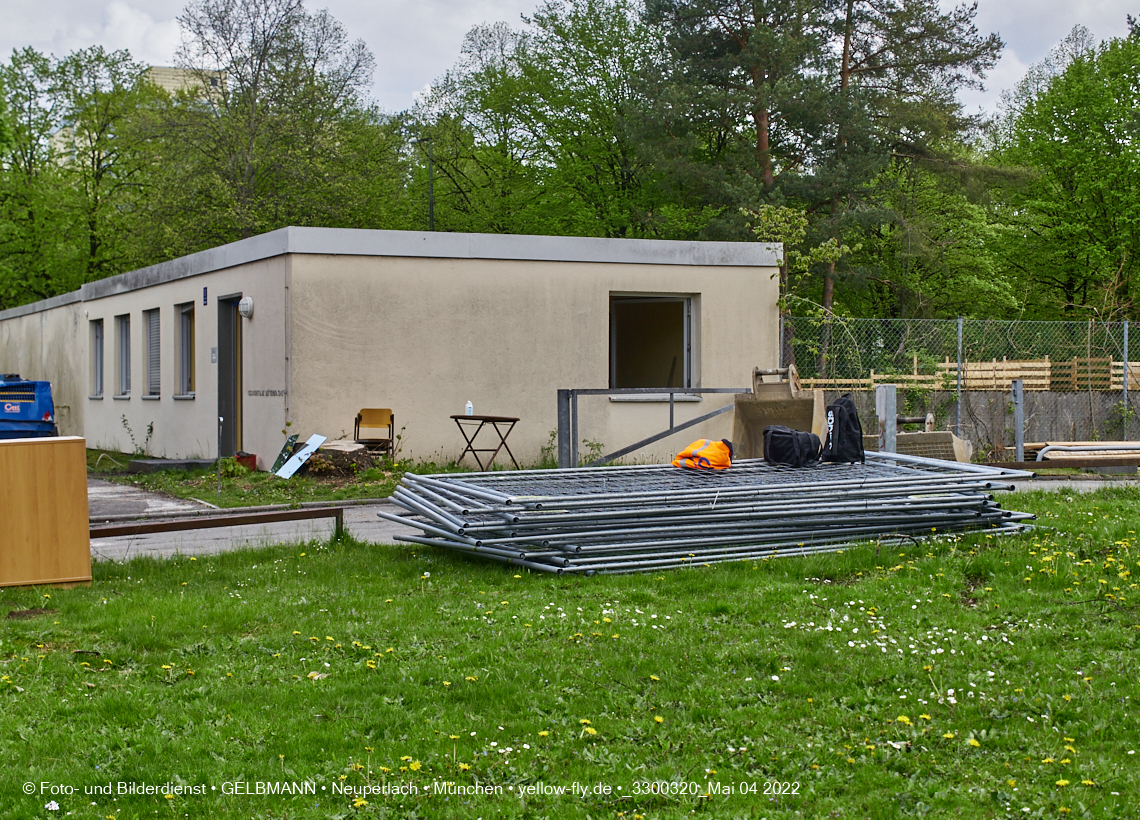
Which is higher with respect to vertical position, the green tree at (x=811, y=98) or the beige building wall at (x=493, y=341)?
the green tree at (x=811, y=98)

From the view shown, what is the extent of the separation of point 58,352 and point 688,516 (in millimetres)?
22161

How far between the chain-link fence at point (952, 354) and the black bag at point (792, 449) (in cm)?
740

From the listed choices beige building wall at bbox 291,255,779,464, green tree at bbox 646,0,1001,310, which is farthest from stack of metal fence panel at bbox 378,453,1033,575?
green tree at bbox 646,0,1001,310

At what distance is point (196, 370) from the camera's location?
1791 centimetres

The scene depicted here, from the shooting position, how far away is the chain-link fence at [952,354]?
1862 cm

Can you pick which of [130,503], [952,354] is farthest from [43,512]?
[952,354]

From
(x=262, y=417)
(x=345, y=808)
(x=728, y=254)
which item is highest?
(x=728, y=254)

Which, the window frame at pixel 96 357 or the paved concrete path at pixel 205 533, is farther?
the window frame at pixel 96 357

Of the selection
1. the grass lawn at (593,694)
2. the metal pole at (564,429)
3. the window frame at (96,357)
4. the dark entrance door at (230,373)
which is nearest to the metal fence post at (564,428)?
the metal pole at (564,429)

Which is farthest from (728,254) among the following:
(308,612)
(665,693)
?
(665,693)

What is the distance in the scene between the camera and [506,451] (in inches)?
636

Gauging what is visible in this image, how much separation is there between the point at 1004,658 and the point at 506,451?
37.5 feet

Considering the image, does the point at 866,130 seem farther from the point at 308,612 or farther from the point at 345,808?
the point at 345,808

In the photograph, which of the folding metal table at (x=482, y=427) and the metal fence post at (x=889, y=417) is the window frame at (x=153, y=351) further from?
the metal fence post at (x=889, y=417)
